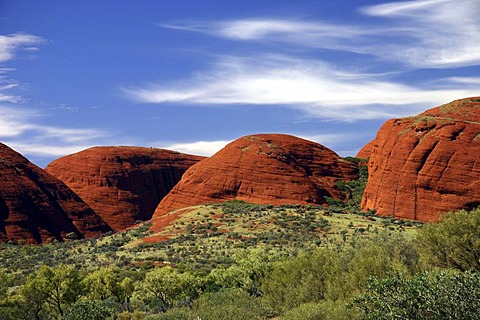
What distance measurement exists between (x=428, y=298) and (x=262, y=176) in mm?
74936

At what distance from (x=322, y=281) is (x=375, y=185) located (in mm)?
53188

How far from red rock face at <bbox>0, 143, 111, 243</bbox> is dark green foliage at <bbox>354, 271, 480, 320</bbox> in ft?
295

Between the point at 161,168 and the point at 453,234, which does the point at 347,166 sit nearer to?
the point at 161,168

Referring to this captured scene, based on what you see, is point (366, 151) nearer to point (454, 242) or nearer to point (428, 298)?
point (454, 242)

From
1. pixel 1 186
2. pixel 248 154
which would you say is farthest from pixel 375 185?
pixel 1 186

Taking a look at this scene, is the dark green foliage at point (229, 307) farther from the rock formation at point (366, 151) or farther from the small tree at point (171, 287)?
the rock formation at point (366, 151)

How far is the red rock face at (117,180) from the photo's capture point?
129625 mm

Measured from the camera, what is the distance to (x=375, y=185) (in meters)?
80.2

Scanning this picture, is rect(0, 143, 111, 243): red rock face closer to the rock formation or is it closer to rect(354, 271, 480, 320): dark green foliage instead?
the rock formation

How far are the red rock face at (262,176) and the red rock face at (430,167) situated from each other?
14622 mm

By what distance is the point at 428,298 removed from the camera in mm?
17688

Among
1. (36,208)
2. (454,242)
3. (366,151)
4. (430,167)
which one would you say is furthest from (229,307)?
(366,151)

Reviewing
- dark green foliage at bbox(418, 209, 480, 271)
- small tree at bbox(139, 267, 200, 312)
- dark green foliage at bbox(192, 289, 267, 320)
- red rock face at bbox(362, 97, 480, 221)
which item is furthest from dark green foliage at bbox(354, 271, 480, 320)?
red rock face at bbox(362, 97, 480, 221)

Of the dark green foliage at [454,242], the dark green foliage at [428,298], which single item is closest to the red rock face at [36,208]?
the dark green foliage at [454,242]
